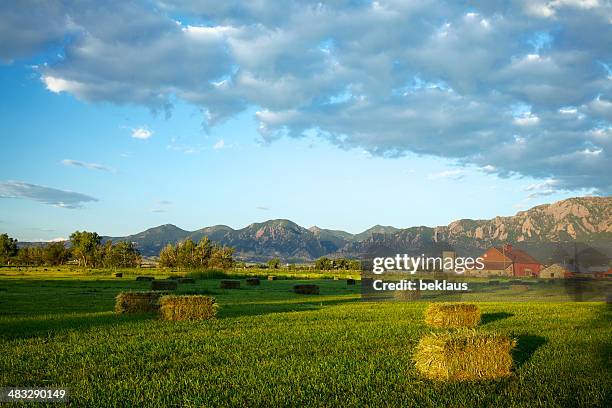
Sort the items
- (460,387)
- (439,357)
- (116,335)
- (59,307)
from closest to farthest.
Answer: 1. (460,387)
2. (439,357)
3. (116,335)
4. (59,307)

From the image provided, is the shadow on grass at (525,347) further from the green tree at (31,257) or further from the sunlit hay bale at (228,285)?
the green tree at (31,257)

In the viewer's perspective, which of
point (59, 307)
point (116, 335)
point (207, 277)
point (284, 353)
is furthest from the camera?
point (207, 277)

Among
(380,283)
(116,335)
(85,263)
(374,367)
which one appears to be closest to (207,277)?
(380,283)

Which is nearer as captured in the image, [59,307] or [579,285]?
[59,307]

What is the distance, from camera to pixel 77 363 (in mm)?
11453

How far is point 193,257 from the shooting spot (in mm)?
140500

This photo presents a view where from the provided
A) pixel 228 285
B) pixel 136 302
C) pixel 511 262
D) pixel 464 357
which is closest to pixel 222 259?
pixel 511 262

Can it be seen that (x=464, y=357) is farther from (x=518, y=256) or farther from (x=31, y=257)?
(x=31, y=257)

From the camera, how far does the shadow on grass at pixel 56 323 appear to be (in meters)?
15.8

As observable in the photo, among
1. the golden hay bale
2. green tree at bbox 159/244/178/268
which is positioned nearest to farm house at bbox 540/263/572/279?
the golden hay bale

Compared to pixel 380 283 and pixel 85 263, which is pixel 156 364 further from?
pixel 85 263

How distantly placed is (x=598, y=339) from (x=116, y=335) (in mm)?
15587

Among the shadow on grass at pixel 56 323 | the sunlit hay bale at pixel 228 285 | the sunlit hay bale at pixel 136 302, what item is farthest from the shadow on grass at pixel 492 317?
the sunlit hay bale at pixel 228 285

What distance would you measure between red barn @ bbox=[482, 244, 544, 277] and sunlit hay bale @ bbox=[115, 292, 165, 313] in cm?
12070
